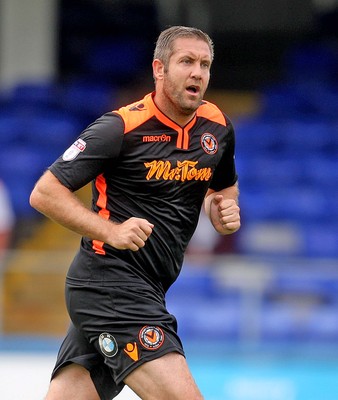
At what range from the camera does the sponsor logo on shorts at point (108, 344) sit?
4.57 m

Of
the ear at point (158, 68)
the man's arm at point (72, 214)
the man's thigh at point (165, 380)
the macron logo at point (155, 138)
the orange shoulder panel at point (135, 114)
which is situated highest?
the ear at point (158, 68)

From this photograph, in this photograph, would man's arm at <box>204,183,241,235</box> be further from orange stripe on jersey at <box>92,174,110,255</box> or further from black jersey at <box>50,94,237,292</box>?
orange stripe on jersey at <box>92,174,110,255</box>

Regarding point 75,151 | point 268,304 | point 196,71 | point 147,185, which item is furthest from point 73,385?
point 268,304

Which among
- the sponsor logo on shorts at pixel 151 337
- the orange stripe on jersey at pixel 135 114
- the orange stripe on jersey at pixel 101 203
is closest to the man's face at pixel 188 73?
the orange stripe on jersey at pixel 135 114

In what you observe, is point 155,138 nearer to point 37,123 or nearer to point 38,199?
point 38,199

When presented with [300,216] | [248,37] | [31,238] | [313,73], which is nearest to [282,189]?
[300,216]

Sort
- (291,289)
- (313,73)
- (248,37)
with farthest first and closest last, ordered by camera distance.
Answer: (248,37)
(313,73)
(291,289)

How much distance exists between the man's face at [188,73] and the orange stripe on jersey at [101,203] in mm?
445

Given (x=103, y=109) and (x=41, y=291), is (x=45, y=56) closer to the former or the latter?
(x=103, y=109)

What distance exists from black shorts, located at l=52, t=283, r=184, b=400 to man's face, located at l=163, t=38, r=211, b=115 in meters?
0.79

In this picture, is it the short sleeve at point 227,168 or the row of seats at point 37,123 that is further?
the row of seats at point 37,123

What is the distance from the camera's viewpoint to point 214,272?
30.8ft

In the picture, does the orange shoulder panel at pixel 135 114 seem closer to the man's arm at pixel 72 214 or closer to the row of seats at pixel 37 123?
the man's arm at pixel 72 214

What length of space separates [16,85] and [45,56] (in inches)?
28.6
